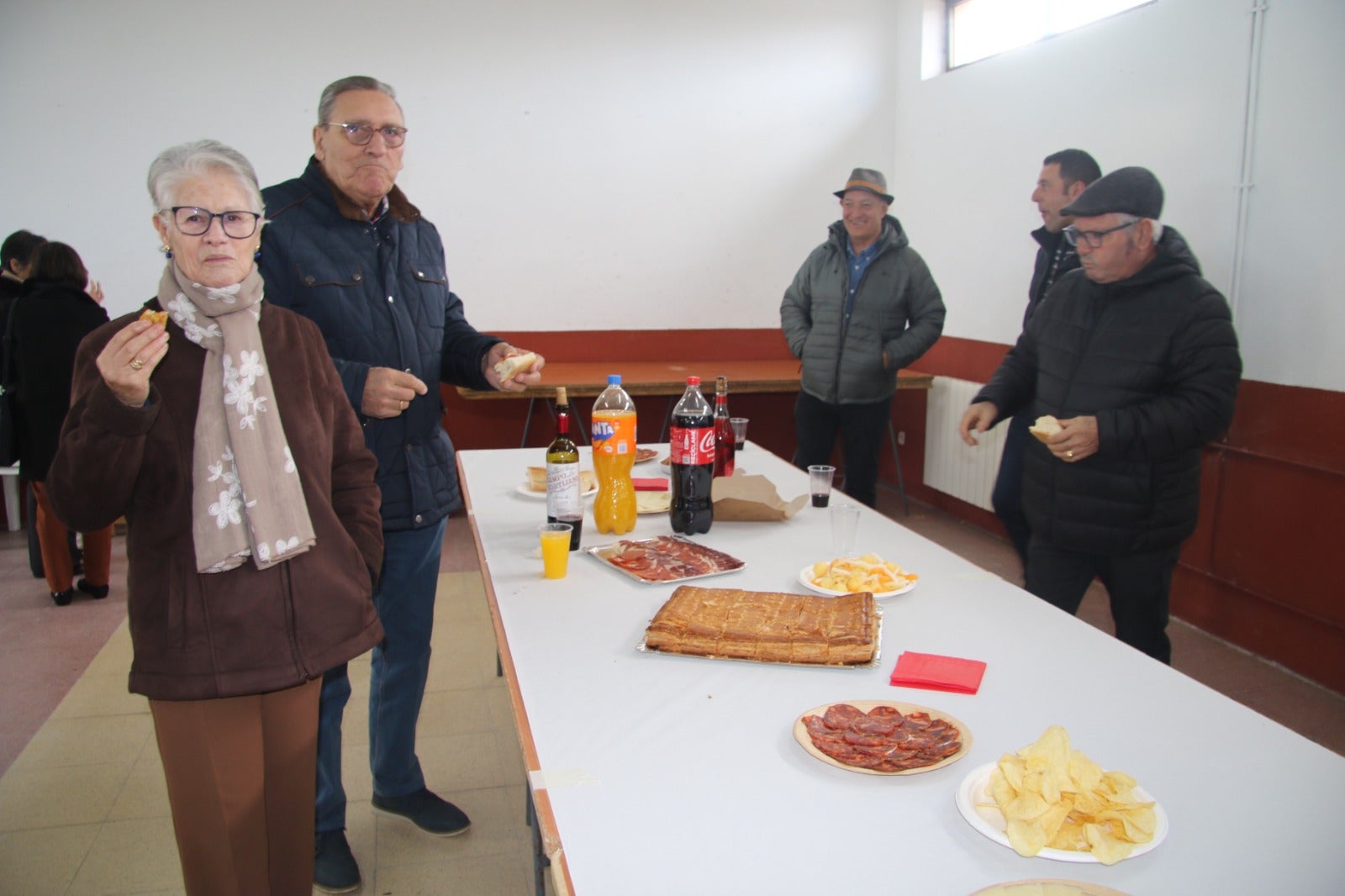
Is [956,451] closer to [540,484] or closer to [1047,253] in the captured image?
[1047,253]

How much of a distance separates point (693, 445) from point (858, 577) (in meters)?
0.49

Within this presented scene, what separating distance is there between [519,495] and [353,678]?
4.31 feet

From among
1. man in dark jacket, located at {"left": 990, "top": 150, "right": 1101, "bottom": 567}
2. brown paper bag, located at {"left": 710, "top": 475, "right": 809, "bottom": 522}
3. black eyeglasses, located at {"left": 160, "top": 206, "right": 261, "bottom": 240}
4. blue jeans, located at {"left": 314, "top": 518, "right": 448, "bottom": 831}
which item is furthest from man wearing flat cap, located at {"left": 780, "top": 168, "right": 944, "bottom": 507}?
black eyeglasses, located at {"left": 160, "top": 206, "right": 261, "bottom": 240}

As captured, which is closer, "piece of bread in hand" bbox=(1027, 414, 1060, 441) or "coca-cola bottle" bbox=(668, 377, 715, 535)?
"coca-cola bottle" bbox=(668, 377, 715, 535)

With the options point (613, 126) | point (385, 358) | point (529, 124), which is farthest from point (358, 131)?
point (613, 126)

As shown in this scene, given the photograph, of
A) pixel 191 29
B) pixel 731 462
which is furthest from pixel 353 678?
pixel 191 29

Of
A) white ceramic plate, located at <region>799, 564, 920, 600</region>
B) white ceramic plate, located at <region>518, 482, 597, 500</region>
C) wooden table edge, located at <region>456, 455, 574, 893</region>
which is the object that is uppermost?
white ceramic plate, located at <region>518, 482, 597, 500</region>

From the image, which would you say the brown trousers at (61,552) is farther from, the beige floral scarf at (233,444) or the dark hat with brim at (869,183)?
the dark hat with brim at (869,183)

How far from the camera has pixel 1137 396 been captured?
233 cm

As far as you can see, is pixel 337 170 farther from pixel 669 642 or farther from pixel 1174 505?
pixel 1174 505

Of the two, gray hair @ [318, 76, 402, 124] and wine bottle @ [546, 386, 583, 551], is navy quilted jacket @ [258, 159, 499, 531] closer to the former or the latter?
gray hair @ [318, 76, 402, 124]

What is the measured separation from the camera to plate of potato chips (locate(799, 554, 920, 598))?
179cm

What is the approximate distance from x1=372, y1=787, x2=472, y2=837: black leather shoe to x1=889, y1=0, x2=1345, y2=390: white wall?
121 inches

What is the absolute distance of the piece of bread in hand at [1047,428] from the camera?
7.51 feet
